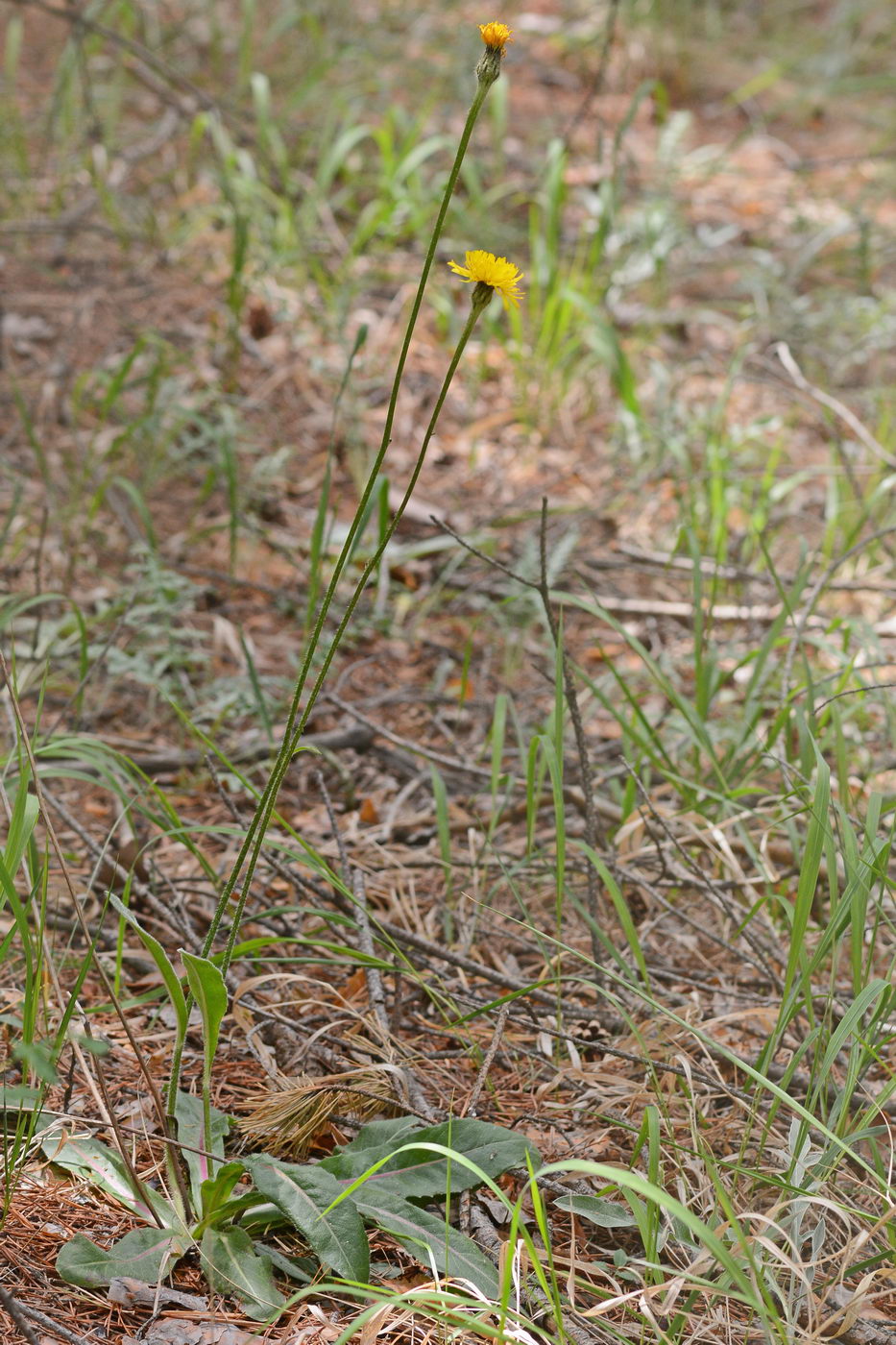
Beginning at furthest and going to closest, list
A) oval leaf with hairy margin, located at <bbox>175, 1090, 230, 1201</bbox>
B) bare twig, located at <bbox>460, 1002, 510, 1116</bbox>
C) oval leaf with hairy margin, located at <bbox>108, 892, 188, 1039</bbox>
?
bare twig, located at <bbox>460, 1002, 510, 1116</bbox>
oval leaf with hairy margin, located at <bbox>175, 1090, 230, 1201</bbox>
oval leaf with hairy margin, located at <bbox>108, 892, 188, 1039</bbox>

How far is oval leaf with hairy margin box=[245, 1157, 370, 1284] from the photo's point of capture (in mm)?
1018

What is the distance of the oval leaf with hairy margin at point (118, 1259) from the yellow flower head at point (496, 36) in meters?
1.12

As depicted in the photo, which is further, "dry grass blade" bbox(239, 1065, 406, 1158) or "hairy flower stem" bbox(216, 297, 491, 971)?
"dry grass blade" bbox(239, 1065, 406, 1158)

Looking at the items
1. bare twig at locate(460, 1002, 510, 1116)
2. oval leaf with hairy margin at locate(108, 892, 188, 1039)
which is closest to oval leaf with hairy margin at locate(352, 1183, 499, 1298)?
bare twig at locate(460, 1002, 510, 1116)

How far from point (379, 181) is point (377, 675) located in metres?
1.91

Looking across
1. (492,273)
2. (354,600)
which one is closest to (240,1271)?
(354,600)

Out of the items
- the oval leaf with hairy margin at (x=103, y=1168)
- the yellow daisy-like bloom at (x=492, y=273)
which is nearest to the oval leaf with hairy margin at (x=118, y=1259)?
the oval leaf with hairy margin at (x=103, y=1168)

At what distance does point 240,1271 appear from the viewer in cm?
102

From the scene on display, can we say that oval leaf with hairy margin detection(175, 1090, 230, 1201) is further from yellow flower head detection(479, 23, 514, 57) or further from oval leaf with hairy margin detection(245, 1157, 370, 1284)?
yellow flower head detection(479, 23, 514, 57)

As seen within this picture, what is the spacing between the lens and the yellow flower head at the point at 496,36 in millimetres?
826

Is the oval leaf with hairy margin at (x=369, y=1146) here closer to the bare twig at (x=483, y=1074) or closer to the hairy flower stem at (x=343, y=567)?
the bare twig at (x=483, y=1074)

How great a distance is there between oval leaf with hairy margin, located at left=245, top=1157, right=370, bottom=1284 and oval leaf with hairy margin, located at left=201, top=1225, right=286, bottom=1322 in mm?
49

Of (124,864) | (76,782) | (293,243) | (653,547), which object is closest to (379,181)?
(293,243)

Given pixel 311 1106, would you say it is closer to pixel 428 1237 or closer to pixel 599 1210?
pixel 428 1237
